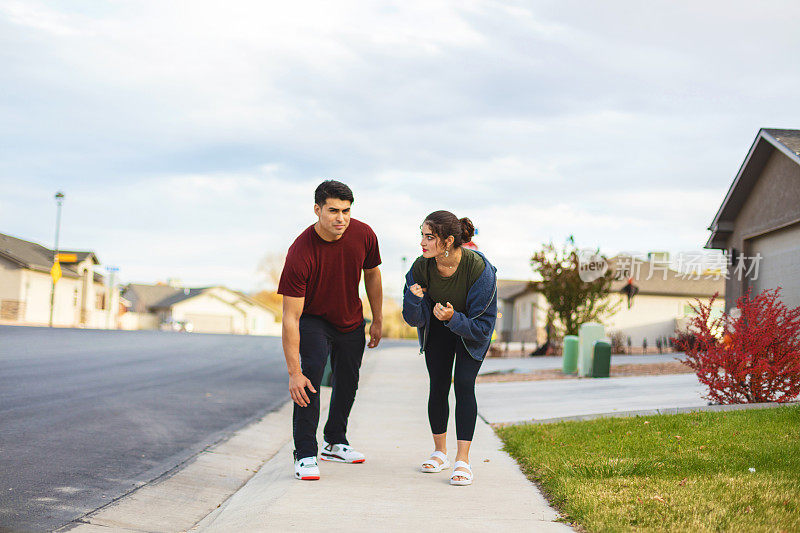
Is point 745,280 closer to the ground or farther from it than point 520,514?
farther from it

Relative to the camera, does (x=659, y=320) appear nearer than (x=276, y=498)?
No

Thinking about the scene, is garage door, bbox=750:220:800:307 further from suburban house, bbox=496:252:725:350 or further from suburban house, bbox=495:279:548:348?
suburban house, bbox=496:252:725:350

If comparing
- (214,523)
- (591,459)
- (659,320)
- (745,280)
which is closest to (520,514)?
(591,459)

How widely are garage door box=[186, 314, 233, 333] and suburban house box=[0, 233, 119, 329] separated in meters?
13.3

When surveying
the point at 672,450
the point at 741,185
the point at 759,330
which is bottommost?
the point at 672,450

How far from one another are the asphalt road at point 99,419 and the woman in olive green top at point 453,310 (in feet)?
7.60

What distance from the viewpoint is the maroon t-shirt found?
4883 millimetres

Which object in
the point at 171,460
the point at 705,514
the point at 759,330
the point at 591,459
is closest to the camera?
the point at 705,514

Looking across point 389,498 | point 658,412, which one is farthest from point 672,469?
point 658,412

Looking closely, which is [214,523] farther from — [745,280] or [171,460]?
[745,280]

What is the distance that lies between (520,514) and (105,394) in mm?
7395

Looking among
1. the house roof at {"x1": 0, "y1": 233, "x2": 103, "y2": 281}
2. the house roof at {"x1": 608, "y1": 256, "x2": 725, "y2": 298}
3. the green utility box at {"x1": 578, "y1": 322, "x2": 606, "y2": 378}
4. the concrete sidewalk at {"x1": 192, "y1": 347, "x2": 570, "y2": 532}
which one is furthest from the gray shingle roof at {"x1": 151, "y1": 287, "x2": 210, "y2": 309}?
the concrete sidewalk at {"x1": 192, "y1": 347, "x2": 570, "y2": 532}

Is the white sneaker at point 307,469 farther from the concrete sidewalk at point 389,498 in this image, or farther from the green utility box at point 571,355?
Result: the green utility box at point 571,355

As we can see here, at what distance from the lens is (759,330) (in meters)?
7.70
